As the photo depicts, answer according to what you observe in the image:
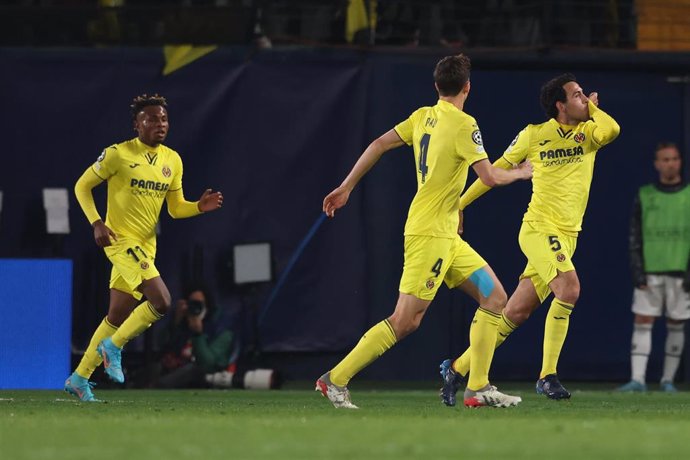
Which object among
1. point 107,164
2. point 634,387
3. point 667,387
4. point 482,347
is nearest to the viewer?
point 482,347

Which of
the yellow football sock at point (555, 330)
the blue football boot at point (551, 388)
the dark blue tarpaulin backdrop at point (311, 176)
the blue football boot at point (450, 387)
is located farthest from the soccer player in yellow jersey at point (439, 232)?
the dark blue tarpaulin backdrop at point (311, 176)

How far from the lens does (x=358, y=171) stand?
32.5ft

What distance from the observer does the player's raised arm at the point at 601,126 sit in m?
11.2

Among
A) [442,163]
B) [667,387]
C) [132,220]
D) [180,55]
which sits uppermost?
[180,55]

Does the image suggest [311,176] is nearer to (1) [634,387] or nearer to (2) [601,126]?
(1) [634,387]

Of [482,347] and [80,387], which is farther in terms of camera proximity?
[80,387]

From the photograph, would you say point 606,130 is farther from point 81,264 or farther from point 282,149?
point 81,264

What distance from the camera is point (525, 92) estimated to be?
15.0 m

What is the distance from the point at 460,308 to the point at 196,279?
7.98 feet

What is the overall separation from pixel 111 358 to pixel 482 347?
2.68m

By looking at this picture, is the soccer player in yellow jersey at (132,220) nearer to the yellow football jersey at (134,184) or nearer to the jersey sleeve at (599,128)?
the yellow football jersey at (134,184)

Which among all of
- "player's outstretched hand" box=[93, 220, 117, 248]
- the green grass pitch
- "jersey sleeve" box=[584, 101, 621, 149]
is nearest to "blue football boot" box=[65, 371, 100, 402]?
the green grass pitch

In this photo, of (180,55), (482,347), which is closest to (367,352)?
(482,347)

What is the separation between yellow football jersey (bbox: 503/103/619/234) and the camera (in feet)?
36.6
